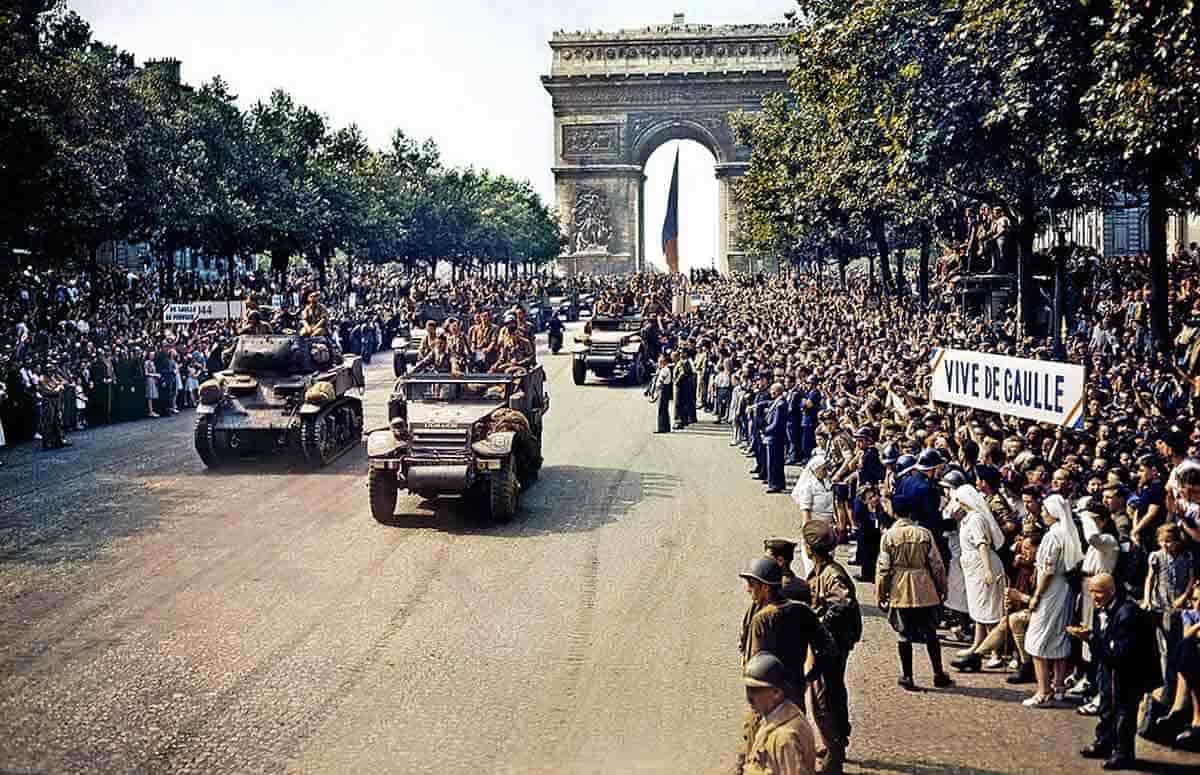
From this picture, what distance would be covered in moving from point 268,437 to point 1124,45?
13.8 meters

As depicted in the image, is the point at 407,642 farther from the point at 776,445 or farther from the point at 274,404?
the point at 274,404

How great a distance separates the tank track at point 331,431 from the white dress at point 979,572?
13.0m

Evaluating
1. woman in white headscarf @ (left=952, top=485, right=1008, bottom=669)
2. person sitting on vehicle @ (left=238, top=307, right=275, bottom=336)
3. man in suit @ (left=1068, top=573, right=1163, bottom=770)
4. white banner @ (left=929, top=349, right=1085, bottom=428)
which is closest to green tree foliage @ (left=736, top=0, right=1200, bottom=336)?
white banner @ (left=929, top=349, right=1085, bottom=428)

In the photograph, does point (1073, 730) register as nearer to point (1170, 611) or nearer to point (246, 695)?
point (1170, 611)

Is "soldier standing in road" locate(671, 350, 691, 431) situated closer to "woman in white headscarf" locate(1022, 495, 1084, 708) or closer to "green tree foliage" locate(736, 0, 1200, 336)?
"green tree foliage" locate(736, 0, 1200, 336)

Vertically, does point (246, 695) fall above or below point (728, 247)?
below

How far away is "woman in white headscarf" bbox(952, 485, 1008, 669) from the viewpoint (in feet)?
35.5

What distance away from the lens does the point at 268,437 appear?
2183 centimetres

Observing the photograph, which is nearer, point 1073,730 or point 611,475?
point 1073,730

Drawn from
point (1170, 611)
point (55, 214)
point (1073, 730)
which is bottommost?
point (1073, 730)

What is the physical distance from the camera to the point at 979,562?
35.7ft

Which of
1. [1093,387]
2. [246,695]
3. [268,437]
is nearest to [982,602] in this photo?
[246,695]

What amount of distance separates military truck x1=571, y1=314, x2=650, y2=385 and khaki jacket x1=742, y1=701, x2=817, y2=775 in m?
30.0

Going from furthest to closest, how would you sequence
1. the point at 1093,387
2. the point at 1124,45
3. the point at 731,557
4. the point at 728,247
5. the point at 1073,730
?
the point at 728,247 → the point at 1093,387 → the point at 731,557 → the point at 1124,45 → the point at 1073,730
